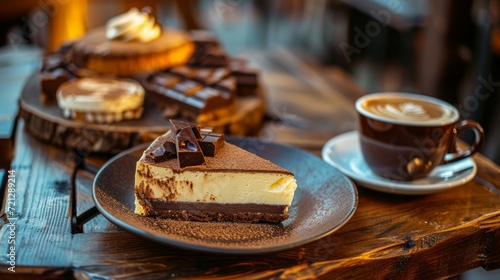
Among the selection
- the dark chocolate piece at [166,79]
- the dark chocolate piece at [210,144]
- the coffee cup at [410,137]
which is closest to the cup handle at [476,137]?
the coffee cup at [410,137]

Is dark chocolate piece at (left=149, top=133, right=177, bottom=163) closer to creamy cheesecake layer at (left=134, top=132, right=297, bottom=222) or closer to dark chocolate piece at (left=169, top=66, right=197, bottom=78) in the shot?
creamy cheesecake layer at (left=134, top=132, right=297, bottom=222)

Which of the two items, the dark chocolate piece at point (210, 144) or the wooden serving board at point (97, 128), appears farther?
the wooden serving board at point (97, 128)

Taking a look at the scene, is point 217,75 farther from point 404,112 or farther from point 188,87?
point 404,112

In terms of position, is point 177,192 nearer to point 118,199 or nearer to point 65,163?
point 118,199

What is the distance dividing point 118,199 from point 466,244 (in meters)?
0.77

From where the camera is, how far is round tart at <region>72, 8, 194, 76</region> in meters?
1.94

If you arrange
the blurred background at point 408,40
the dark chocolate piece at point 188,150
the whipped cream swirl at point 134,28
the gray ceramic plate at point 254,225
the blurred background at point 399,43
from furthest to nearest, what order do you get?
the blurred background at point 408,40, the blurred background at point 399,43, the whipped cream swirl at point 134,28, the dark chocolate piece at point 188,150, the gray ceramic plate at point 254,225

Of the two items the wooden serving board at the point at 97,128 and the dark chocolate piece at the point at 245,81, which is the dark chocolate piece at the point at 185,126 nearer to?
the wooden serving board at the point at 97,128

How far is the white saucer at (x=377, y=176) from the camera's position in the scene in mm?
1343

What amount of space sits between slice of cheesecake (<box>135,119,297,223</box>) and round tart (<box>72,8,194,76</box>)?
2.65ft

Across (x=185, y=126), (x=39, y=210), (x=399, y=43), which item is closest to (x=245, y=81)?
(x=185, y=126)

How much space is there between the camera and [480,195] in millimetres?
1417

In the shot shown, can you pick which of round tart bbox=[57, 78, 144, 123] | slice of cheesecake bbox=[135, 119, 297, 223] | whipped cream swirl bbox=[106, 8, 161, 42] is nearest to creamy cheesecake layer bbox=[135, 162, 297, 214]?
slice of cheesecake bbox=[135, 119, 297, 223]

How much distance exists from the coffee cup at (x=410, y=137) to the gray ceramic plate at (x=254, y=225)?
0.14m
